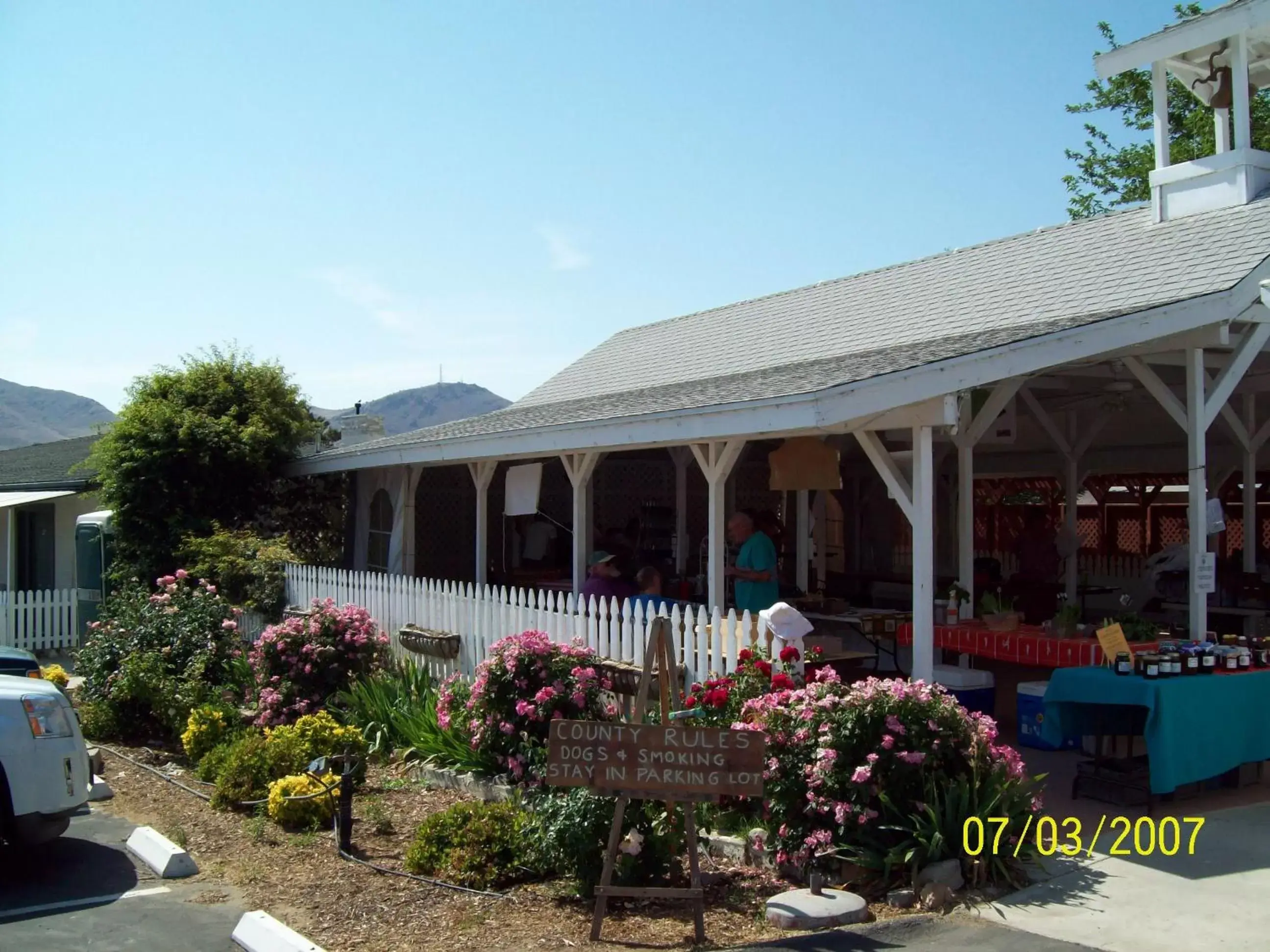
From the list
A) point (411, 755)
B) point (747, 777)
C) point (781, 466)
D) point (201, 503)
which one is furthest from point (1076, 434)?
point (201, 503)

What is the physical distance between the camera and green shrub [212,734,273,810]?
7926mm

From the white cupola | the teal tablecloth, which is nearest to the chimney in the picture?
the white cupola

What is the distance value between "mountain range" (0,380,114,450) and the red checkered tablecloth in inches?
4149

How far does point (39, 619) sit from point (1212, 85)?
15931 mm

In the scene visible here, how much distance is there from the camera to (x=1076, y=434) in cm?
1372

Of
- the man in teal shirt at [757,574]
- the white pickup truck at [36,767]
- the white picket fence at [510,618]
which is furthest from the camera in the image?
the man in teal shirt at [757,574]

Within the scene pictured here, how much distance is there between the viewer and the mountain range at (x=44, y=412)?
346 feet

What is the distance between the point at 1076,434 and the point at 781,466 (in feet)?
15.9

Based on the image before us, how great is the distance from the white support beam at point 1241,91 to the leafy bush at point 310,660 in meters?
9.05

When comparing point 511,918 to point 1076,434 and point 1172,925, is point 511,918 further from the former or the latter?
point 1076,434

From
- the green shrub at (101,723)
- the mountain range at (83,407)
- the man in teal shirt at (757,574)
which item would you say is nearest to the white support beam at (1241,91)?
the man in teal shirt at (757,574)

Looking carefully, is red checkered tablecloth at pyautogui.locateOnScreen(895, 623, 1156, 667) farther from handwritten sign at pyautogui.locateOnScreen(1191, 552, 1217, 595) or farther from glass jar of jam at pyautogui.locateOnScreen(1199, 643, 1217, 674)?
glass jar of jam at pyautogui.locateOnScreen(1199, 643, 1217, 674)

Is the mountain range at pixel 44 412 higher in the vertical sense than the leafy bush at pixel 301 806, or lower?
higher
